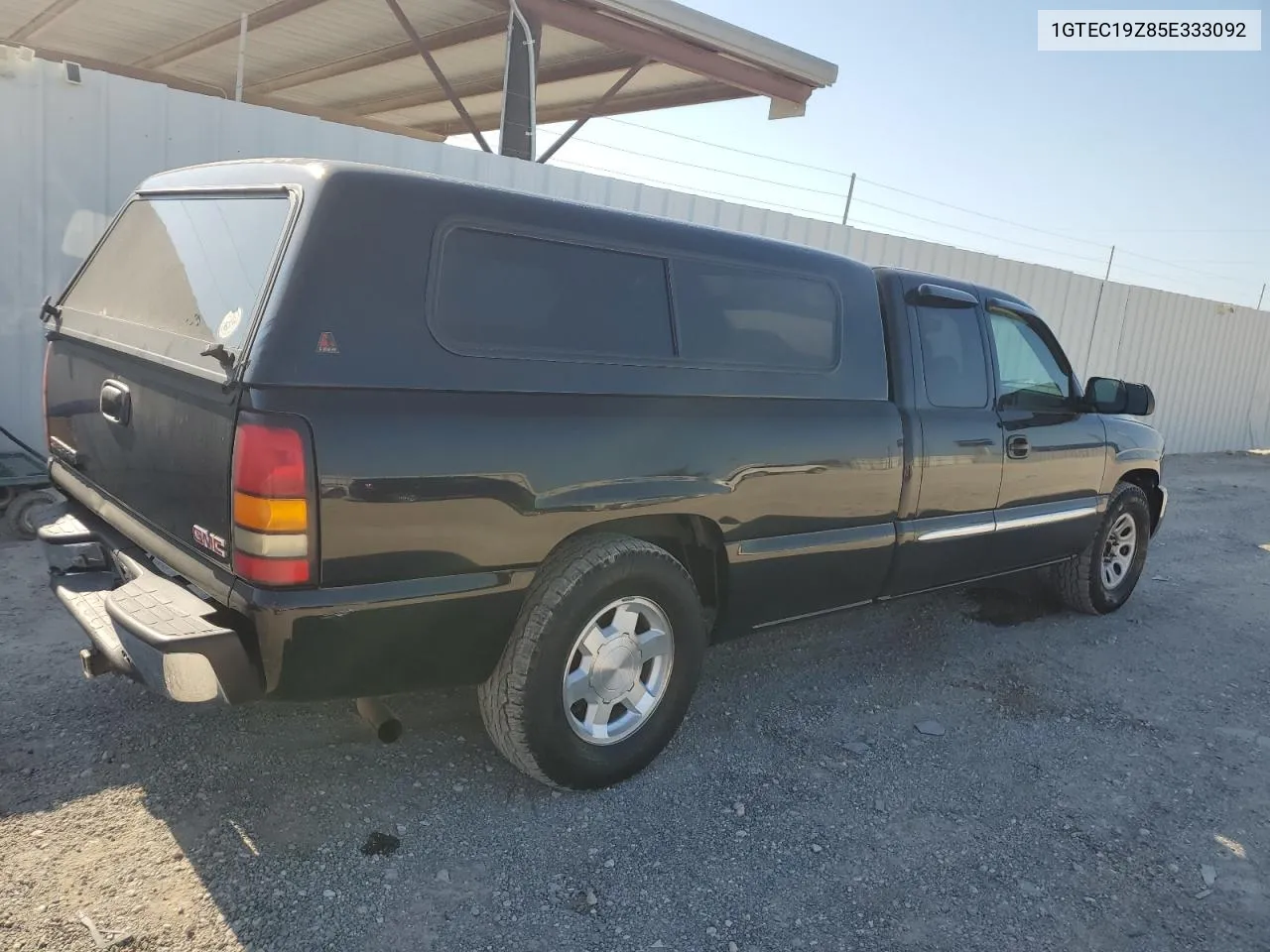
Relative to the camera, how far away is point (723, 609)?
3.54 m

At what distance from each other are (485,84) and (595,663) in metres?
10.5

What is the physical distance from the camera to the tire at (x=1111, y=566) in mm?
5523

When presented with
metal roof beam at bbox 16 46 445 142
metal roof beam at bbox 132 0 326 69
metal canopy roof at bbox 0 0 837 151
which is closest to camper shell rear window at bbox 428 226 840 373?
metal canopy roof at bbox 0 0 837 151

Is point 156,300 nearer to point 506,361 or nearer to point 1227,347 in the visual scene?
point 506,361

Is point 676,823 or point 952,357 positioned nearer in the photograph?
point 676,823

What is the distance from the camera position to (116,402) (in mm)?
2930

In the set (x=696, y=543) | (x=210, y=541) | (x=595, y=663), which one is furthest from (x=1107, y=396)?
(x=210, y=541)

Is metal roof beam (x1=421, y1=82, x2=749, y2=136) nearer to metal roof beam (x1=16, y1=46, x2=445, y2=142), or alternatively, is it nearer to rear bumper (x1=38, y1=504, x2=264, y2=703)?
metal roof beam (x1=16, y1=46, x2=445, y2=142)

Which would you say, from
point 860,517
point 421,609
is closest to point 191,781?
point 421,609

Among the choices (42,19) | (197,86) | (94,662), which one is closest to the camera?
(94,662)

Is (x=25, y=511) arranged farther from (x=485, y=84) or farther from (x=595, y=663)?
(x=485, y=84)

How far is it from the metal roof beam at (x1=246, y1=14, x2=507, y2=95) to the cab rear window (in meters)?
6.25

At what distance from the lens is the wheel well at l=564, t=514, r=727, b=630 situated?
3197mm

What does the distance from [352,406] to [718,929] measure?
1764 millimetres
